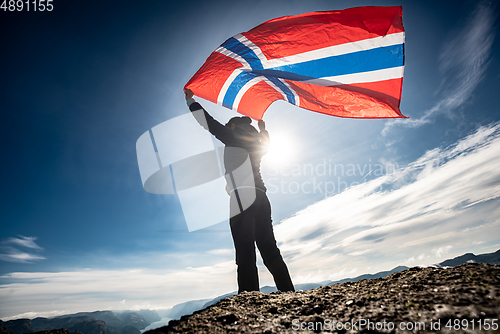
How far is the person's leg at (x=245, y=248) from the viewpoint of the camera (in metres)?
2.91

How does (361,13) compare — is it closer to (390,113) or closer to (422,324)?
(390,113)

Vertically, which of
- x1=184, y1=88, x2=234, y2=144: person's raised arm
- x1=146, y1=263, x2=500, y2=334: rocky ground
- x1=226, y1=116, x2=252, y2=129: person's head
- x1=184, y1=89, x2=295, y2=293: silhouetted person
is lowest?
x1=146, y1=263, x2=500, y2=334: rocky ground

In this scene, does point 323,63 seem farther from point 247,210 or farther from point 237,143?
point 247,210

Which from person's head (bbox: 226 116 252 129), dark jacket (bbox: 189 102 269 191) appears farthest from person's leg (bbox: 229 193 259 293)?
person's head (bbox: 226 116 252 129)

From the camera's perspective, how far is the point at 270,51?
5.23 meters

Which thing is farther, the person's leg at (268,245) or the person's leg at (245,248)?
the person's leg at (268,245)

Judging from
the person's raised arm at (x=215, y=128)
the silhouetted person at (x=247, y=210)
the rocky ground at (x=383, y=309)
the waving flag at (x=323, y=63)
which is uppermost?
the waving flag at (x=323, y=63)

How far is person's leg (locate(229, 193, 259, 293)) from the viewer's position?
2910mm

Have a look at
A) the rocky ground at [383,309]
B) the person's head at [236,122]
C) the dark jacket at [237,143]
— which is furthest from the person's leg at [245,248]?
the person's head at [236,122]

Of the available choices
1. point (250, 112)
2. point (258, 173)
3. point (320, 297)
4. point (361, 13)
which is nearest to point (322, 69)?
point (361, 13)

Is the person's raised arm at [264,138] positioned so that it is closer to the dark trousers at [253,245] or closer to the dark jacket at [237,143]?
the dark jacket at [237,143]

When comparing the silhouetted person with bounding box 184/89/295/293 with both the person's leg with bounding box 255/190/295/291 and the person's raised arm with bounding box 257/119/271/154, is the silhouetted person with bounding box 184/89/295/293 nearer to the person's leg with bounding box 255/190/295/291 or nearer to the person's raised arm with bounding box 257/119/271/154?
the person's leg with bounding box 255/190/295/291

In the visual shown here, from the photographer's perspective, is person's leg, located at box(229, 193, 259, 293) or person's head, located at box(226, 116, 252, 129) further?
person's head, located at box(226, 116, 252, 129)

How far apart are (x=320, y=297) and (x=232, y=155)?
2.44 m
